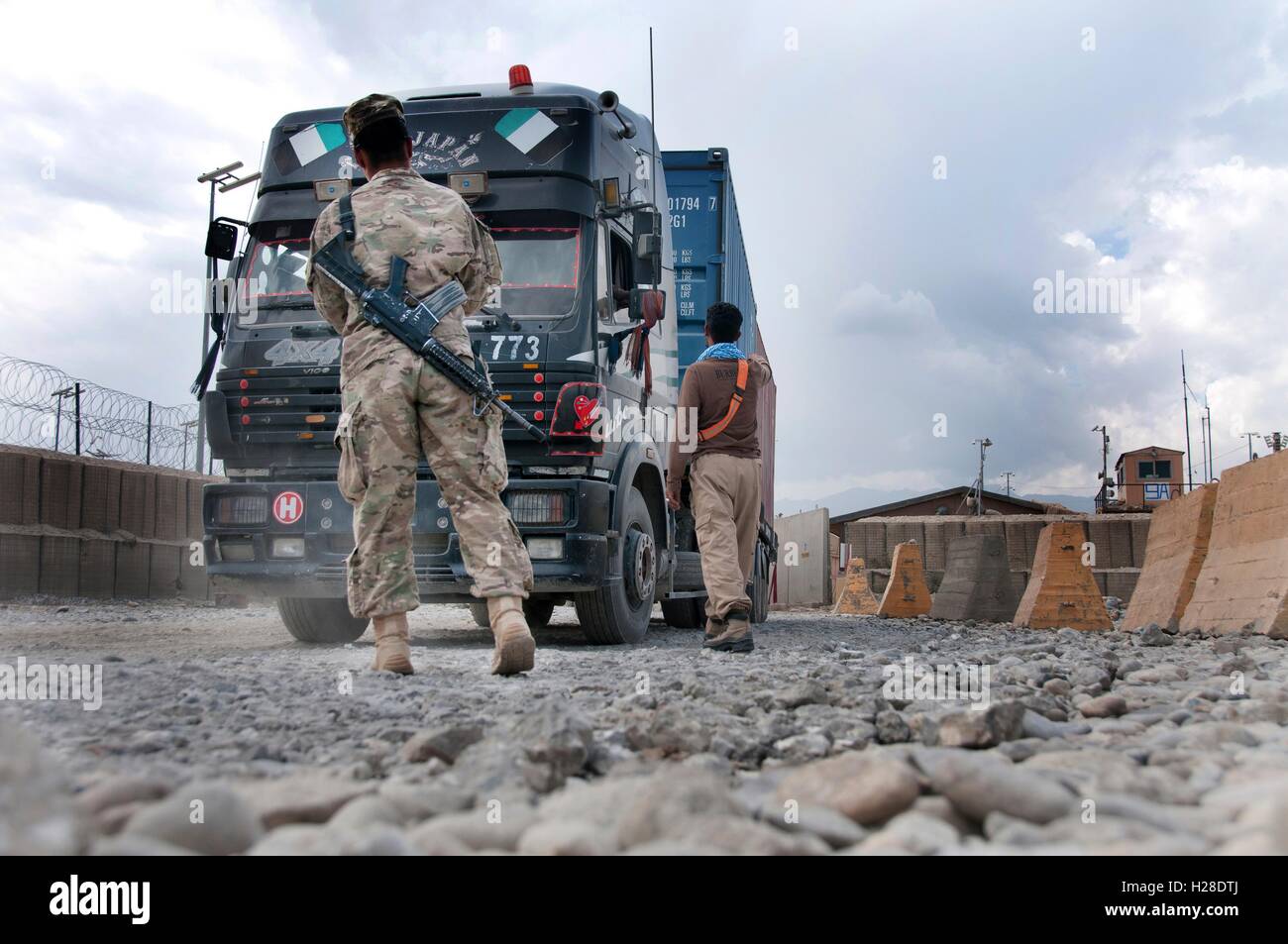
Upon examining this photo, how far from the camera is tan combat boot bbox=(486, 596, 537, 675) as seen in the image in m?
4.02

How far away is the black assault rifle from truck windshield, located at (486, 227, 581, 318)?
182 cm

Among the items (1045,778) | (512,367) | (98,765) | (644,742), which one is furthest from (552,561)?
(1045,778)

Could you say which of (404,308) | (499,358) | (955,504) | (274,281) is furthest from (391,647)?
(955,504)

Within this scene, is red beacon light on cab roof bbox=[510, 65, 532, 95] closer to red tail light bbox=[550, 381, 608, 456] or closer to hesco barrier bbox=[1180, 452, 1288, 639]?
red tail light bbox=[550, 381, 608, 456]

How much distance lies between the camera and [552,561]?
19.3ft

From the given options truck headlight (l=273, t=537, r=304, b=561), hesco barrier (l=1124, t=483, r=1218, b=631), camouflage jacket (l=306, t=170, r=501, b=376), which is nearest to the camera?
camouflage jacket (l=306, t=170, r=501, b=376)

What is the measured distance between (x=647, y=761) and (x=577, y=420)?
357cm

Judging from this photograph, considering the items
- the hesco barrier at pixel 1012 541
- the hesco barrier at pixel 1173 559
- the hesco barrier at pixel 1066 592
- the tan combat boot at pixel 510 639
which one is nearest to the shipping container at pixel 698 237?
the hesco barrier at pixel 1066 592

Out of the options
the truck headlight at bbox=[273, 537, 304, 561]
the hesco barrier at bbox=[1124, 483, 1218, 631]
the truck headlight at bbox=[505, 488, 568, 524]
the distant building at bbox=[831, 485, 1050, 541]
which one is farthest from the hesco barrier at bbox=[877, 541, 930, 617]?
the distant building at bbox=[831, 485, 1050, 541]

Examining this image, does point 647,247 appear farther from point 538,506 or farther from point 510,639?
point 510,639

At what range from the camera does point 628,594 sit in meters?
6.54

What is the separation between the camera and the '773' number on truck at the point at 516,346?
5.90m
